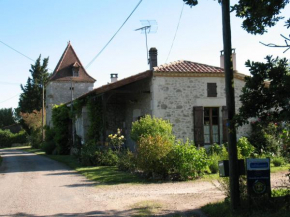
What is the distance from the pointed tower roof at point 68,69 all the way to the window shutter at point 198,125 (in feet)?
74.3

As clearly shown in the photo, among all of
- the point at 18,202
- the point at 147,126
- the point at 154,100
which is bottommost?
the point at 18,202

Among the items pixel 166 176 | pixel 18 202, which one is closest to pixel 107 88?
pixel 166 176

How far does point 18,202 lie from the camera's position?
298 inches

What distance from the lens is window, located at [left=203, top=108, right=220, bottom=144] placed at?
1536cm

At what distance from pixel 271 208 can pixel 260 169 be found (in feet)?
2.13

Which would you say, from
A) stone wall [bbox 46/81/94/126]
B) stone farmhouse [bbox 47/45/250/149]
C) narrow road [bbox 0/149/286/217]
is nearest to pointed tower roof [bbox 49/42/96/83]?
stone wall [bbox 46/81/94/126]

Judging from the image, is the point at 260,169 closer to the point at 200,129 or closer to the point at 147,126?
→ the point at 147,126

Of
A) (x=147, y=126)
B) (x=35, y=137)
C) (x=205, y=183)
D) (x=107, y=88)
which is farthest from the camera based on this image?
(x=35, y=137)

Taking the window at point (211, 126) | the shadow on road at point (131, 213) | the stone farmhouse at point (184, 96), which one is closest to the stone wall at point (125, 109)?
the stone farmhouse at point (184, 96)

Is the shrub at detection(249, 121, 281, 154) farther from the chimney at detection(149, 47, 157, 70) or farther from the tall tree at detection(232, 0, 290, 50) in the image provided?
the tall tree at detection(232, 0, 290, 50)

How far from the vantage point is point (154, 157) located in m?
10.2

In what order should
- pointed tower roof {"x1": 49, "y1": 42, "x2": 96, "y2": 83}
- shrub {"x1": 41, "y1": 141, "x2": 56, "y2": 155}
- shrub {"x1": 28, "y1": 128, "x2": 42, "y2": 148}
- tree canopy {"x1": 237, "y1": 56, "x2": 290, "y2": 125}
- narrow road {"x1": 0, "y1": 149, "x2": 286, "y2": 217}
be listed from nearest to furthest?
1. tree canopy {"x1": 237, "y1": 56, "x2": 290, "y2": 125}
2. narrow road {"x1": 0, "y1": 149, "x2": 286, "y2": 217}
3. shrub {"x1": 41, "y1": 141, "x2": 56, "y2": 155}
4. pointed tower roof {"x1": 49, "y1": 42, "x2": 96, "y2": 83}
5. shrub {"x1": 28, "y1": 128, "x2": 42, "y2": 148}

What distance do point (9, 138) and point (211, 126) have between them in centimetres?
3836

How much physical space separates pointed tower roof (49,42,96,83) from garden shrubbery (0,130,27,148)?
618 inches
